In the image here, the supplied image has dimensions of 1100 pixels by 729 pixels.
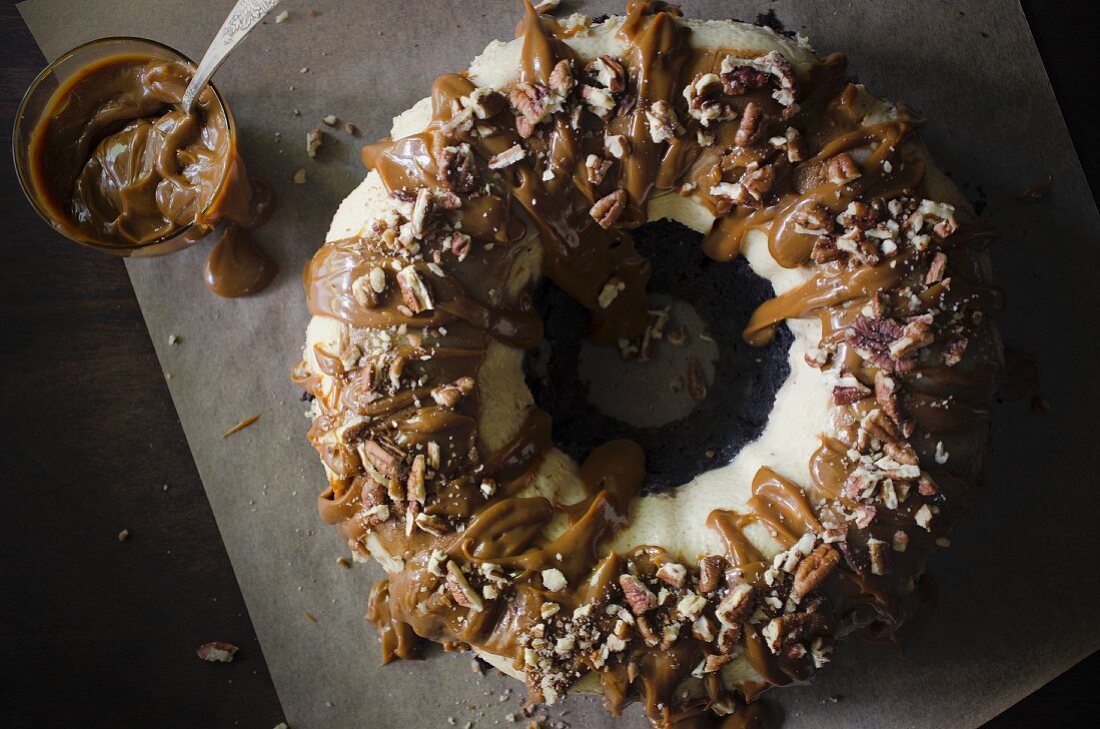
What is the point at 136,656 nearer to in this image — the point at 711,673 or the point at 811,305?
the point at 711,673

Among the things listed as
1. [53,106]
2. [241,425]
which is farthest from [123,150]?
[241,425]

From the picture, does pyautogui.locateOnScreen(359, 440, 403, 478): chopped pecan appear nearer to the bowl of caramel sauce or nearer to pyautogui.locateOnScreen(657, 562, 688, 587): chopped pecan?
pyautogui.locateOnScreen(657, 562, 688, 587): chopped pecan

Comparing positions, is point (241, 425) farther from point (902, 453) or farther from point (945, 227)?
point (945, 227)

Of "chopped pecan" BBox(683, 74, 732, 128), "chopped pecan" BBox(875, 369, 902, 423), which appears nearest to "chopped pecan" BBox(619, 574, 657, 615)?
"chopped pecan" BBox(875, 369, 902, 423)

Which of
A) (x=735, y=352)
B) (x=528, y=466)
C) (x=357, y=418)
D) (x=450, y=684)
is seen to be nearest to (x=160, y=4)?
(x=357, y=418)

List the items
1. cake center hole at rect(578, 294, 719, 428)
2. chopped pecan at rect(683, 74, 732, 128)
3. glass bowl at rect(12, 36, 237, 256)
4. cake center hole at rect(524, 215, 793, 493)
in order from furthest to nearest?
cake center hole at rect(578, 294, 719, 428), cake center hole at rect(524, 215, 793, 493), glass bowl at rect(12, 36, 237, 256), chopped pecan at rect(683, 74, 732, 128)
